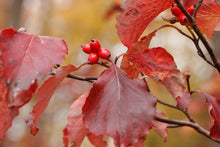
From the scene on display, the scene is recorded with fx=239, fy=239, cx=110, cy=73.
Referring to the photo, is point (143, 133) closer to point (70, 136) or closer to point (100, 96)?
point (100, 96)

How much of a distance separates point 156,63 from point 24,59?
1.29 feet

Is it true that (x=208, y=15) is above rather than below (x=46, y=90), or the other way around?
above

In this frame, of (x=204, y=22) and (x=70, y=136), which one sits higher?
(x=204, y=22)

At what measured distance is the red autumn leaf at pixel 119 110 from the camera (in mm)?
571

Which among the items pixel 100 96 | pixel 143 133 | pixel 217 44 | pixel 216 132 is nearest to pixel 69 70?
pixel 100 96

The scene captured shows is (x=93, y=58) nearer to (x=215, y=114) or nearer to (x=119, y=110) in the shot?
(x=119, y=110)

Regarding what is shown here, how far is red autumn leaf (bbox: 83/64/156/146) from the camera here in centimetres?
57

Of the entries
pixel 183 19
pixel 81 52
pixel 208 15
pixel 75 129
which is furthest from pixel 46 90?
pixel 81 52

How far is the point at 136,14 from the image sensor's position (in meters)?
0.74

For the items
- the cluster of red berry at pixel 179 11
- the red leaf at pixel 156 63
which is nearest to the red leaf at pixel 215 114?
the red leaf at pixel 156 63

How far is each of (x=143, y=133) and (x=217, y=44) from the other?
7.18 ft

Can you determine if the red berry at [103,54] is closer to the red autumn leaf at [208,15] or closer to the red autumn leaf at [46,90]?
the red autumn leaf at [46,90]

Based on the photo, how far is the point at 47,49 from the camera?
1.85 ft

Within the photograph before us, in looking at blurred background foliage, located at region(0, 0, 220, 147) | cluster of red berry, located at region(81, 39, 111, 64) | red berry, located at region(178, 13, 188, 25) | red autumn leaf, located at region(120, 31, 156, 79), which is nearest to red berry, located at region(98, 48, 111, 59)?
cluster of red berry, located at region(81, 39, 111, 64)
